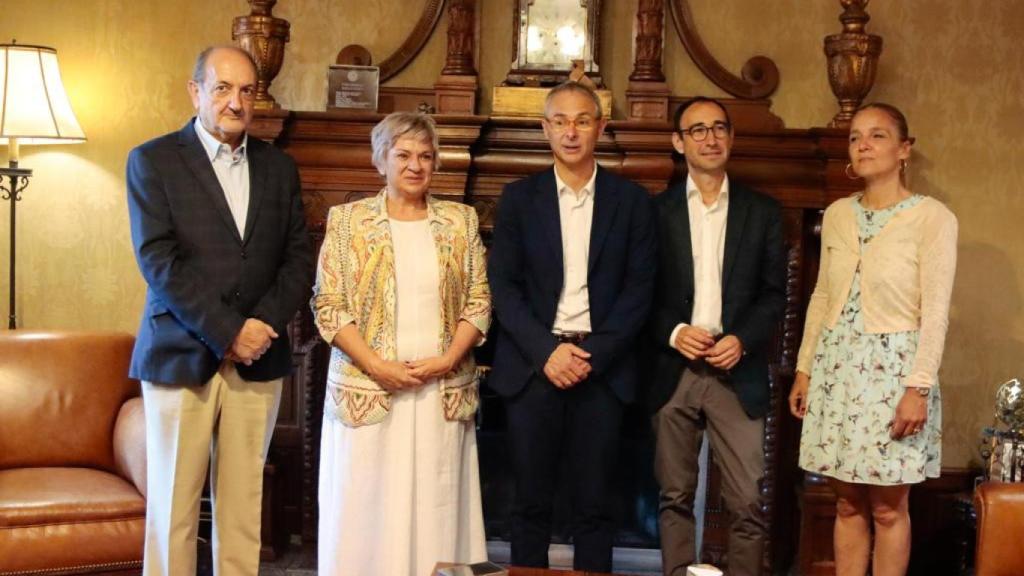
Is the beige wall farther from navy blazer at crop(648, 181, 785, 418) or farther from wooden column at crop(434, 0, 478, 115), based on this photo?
navy blazer at crop(648, 181, 785, 418)

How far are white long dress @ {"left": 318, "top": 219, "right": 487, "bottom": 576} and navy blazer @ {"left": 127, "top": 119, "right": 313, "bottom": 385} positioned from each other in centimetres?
30

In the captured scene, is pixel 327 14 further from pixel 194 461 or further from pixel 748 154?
pixel 194 461

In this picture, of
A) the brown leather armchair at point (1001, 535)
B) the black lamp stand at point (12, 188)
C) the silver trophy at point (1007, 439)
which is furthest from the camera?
the black lamp stand at point (12, 188)

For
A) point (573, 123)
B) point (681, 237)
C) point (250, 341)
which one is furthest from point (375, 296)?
point (681, 237)

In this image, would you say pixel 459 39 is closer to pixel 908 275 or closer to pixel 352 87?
pixel 352 87

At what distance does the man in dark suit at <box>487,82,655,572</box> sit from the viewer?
306cm

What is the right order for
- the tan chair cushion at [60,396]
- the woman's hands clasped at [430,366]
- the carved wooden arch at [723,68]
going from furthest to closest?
1. the carved wooden arch at [723,68]
2. the tan chair cushion at [60,396]
3. the woman's hands clasped at [430,366]

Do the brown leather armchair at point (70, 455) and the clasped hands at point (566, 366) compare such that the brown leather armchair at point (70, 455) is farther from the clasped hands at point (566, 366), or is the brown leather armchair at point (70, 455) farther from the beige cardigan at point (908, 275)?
the beige cardigan at point (908, 275)

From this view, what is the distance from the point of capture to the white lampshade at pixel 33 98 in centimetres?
381

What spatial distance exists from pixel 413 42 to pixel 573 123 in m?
1.26

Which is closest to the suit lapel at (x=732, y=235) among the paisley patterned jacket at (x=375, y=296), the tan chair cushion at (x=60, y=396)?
the paisley patterned jacket at (x=375, y=296)

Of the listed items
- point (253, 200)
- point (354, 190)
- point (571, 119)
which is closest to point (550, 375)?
point (571, 119)

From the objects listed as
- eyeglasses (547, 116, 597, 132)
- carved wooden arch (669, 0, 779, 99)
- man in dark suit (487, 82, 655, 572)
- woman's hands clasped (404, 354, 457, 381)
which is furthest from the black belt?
carved wooden arch (669, 0, 779, 99)

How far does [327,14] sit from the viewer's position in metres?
4.17
